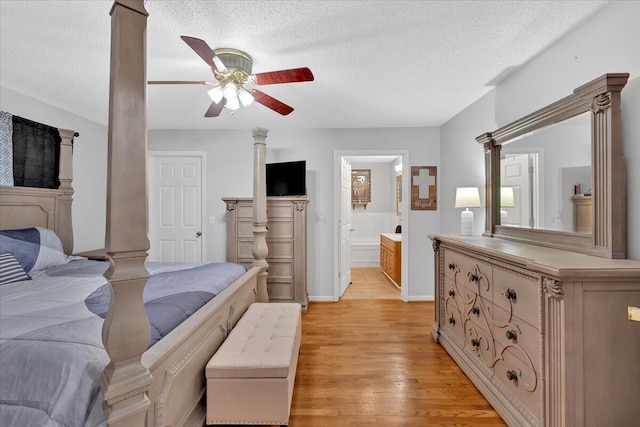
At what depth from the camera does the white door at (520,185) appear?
2.08m

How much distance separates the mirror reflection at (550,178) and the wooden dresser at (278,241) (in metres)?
2.17

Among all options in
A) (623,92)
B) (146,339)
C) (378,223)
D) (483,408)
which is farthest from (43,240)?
(378,223)

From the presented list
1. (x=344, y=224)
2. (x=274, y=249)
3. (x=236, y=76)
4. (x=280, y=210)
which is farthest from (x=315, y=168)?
(x=236, y=76)

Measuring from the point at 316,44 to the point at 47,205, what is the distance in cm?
308

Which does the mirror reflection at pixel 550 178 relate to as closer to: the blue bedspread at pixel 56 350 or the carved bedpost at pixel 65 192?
the blue bedspread at pixel 56 350

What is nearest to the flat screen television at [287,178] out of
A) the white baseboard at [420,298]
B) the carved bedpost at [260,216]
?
the carved bedpost at [260,216]

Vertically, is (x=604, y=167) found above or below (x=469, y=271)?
above

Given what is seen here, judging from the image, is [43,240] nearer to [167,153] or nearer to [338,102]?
[167,153]

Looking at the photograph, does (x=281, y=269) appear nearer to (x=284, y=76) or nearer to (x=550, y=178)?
(x=284, y=76)

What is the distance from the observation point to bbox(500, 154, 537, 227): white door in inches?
82.0

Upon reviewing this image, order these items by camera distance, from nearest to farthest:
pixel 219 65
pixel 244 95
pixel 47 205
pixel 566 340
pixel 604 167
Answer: pixel 566 340 → pixel 604 167 → pixel 219 65 → pixel 244 95 → pixel 47 205

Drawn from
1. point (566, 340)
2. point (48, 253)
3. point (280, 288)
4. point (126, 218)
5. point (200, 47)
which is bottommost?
point (280, 288)

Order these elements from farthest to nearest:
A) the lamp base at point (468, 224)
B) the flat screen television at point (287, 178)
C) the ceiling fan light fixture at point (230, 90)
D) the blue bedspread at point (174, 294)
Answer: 1. the flat screen television at point (287, 178)
2. the lamp base at point (468, 224)
3. the ceiling fan light fixture at point (230, 90)
4. the blue bedspread at point (174, 294)

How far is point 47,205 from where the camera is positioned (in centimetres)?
280
